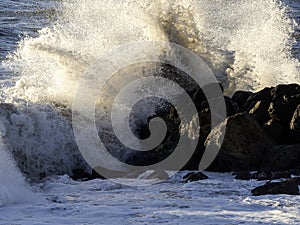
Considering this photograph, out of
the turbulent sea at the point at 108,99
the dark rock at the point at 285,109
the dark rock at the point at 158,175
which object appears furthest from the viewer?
the dark rock at the point at 285,109

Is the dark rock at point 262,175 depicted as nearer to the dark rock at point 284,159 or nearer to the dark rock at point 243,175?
the dark rock at point 243,175

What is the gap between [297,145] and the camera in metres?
7.97

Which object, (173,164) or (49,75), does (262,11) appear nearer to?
(49,75)

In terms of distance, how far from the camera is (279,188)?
6.81 metres

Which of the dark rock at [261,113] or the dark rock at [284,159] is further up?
the dark rock at [261,113]

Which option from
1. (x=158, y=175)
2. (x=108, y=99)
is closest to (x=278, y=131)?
(x=158, y=175)

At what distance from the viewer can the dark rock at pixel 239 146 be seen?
8.00 meters

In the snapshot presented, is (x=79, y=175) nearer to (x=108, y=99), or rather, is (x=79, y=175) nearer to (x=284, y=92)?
(x=108, y=99)

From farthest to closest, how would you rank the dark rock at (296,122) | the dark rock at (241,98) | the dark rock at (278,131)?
1. the dark rock at (241,98)
2. the dark rock at (278,131)
3. the dark rock at (296,122)

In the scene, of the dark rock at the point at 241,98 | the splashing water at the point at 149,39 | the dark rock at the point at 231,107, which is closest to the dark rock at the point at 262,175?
the dark rock at the point at 231,107

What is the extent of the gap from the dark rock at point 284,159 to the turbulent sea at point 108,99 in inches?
20.6

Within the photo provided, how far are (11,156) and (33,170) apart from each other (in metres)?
0.53

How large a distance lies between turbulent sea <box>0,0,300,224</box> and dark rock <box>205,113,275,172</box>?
208mm

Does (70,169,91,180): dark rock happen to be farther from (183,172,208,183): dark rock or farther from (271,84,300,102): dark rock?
(271,84,300,102): dark rock
